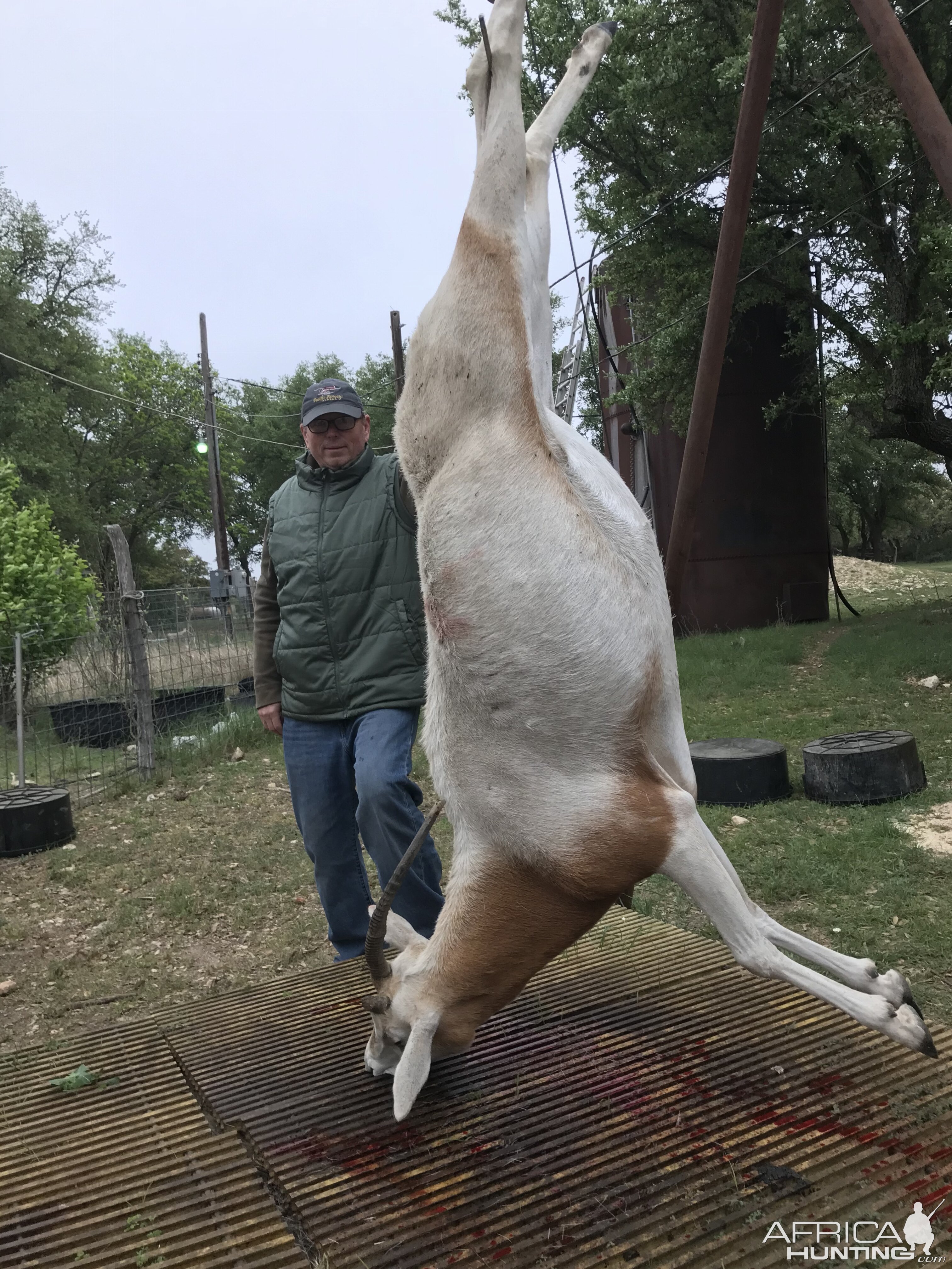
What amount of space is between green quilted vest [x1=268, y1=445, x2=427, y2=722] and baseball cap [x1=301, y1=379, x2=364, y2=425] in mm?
218

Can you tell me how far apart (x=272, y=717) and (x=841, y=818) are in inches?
164

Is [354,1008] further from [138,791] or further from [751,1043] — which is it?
[138,791]

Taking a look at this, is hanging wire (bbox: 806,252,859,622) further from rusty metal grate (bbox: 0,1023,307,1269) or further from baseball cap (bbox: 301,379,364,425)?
rusty metal grate (bbox: 0,1023,307,1269)

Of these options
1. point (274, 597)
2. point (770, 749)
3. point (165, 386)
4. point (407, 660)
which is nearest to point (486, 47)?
point (407, 660)

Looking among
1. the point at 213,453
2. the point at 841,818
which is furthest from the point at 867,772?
the point at 213,453

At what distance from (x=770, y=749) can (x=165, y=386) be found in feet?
124

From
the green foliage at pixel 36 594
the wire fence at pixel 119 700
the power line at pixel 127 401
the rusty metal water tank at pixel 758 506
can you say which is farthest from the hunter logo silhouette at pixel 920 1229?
the power line at pixel 127 401

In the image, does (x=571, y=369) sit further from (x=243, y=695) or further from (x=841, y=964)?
(x=841, y=964)

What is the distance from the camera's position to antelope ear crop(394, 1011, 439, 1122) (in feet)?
8.64

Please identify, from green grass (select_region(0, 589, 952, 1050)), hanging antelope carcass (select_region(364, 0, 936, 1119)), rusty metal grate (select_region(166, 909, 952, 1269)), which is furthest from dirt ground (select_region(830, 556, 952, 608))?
hanging antelope carcass (select_region(364, 0, 936, 1119))

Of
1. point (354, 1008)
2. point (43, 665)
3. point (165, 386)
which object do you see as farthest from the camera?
point (165, 386)

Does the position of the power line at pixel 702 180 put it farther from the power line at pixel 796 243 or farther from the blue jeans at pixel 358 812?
the blue jeans at pixel 358 812

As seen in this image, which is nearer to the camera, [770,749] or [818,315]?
A: [770,749]

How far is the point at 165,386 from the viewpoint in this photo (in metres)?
39.7
